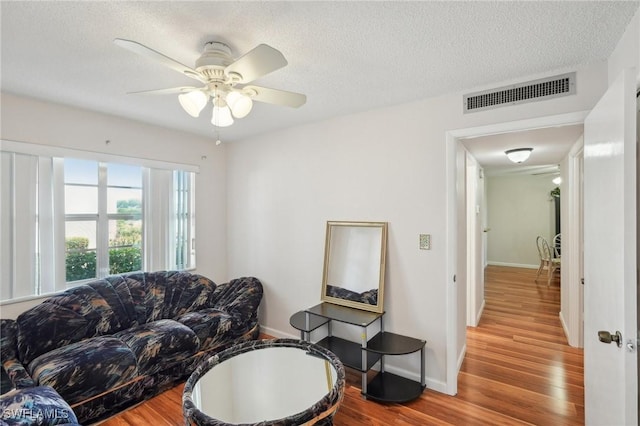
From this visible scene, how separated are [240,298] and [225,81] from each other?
7.97ft

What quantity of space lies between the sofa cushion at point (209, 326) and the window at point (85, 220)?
88 cm

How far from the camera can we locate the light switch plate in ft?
8.46

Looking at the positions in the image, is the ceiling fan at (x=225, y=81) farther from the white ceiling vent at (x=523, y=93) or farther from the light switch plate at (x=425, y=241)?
the light switch plate at (x=425, y=241)

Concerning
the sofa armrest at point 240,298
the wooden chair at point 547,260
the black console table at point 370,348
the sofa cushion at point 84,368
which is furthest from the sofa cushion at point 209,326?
the wooden chair at point 547,260

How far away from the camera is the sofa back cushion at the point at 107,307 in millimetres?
2350

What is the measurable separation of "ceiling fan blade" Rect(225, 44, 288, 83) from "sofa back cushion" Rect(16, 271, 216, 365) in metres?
Answer: 2.47

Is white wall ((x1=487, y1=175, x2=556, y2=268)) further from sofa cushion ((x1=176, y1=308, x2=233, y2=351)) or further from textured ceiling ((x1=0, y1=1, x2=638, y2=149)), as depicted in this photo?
sofa cushion ((x1=176, y1=308, x2=233, y2=351))

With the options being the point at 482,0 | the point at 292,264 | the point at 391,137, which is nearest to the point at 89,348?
the point at 292,264

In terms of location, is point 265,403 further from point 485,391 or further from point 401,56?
point 401,56

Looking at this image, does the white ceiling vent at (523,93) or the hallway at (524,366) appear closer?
the white ceiling vent at (523,93)

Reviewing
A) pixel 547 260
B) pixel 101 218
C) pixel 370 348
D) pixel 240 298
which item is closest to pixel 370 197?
pixel 370 348

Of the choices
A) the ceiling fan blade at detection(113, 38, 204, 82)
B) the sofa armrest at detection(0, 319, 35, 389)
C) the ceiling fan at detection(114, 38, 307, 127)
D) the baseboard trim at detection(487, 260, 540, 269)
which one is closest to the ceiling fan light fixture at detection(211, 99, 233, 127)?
the ceiling fan at detection(114, 38, 307, 127)

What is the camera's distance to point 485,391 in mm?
2463

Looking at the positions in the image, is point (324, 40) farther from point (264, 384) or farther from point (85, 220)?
point (85, 220)
